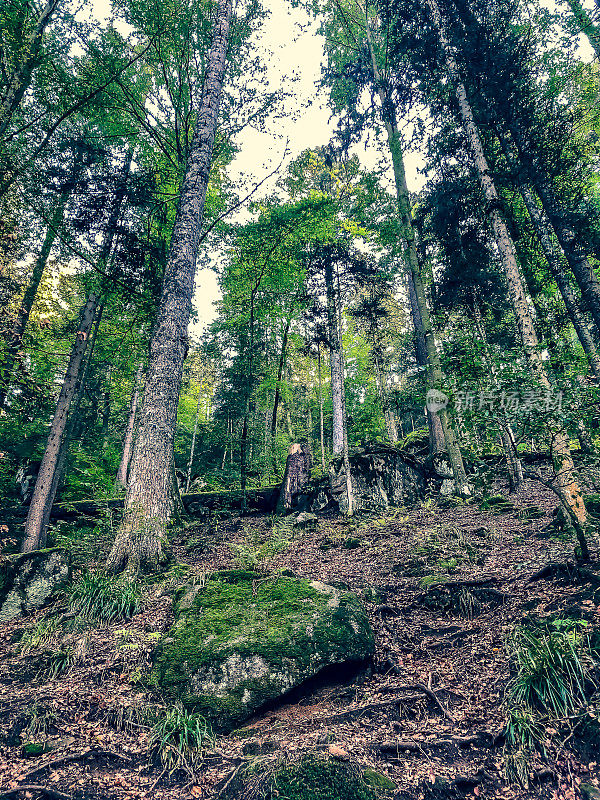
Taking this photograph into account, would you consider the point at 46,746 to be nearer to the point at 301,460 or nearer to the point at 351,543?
the point at 351,543

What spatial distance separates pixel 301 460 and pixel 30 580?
782 cm

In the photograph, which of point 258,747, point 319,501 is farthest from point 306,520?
point 258,747

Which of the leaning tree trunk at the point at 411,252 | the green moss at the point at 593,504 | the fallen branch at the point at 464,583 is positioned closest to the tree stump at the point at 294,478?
the leaning tree trunk at the point at 411,252

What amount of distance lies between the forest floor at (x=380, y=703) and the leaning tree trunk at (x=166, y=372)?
Answer: 787mm

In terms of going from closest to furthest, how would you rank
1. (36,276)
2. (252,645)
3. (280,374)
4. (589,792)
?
1. (589,792)
2. (252,645)
3. (36,276)
4. (280,374)

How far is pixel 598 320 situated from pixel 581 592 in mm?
9427

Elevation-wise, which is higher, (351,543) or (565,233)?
(565,233)

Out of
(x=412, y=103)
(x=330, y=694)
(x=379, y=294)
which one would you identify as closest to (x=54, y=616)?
(x=330, y=694)

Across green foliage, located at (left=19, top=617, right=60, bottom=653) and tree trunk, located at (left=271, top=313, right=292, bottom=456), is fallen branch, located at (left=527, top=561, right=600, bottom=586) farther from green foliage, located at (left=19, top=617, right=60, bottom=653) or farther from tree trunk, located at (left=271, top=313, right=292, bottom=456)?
tree trunk, located at (left=271, top=313, right=292, bottom=456)

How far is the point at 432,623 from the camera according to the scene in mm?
4168

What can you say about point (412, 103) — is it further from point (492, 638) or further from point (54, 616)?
point (54, 616)

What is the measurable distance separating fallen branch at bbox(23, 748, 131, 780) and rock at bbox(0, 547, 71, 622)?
303cm

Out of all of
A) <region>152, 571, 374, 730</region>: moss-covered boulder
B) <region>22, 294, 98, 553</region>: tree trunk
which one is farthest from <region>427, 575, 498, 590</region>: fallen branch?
<region>22, 294, 98, 553</region>: tree trunk

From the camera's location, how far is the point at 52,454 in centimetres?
820
